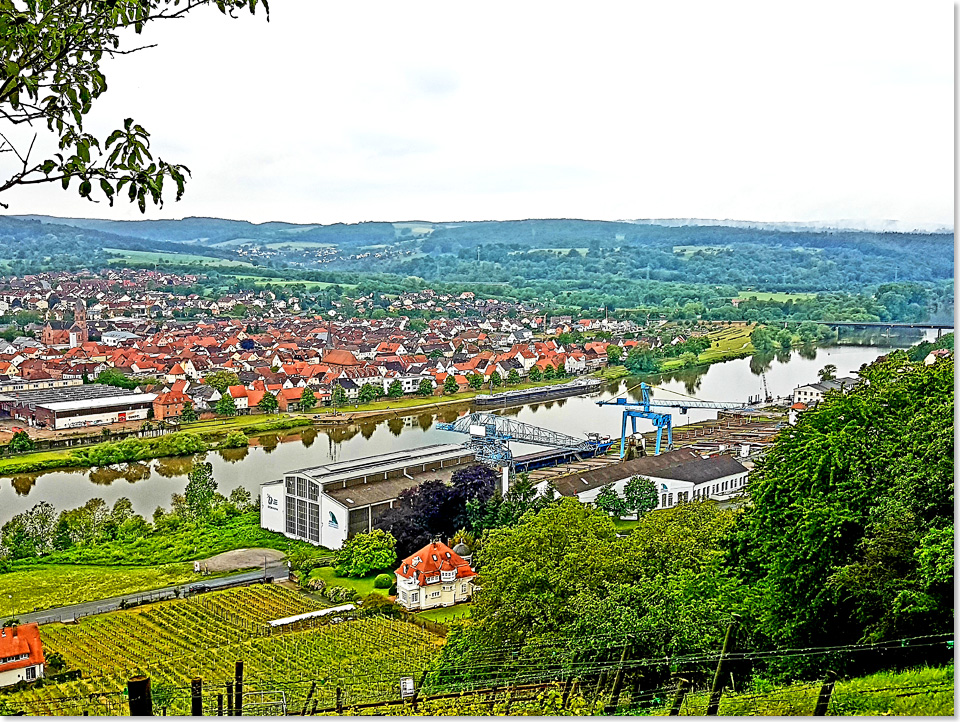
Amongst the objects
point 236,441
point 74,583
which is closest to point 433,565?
point 74,583

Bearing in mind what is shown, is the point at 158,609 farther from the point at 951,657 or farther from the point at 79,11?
the point at 79,11

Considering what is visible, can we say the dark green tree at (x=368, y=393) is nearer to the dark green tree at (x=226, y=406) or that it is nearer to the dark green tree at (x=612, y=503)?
A: the dark green tree at (x=226, y=406)

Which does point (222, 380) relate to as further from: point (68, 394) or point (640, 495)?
point (640, 495)

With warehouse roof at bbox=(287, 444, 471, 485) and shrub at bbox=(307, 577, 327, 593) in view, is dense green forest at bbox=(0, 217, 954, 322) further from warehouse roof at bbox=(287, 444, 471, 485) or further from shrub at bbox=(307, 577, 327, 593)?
shrub at bbox=(307, 577, 327, 593)

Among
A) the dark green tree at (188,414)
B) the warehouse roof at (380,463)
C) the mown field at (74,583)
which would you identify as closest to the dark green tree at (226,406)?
the dark green tree at (188,414)

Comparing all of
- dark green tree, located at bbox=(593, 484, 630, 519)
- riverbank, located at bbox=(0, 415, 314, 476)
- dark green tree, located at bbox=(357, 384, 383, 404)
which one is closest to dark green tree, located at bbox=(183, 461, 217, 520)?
riverbank, located at bbox=(0, 415, 314, 476)

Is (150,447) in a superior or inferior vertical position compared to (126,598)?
superior
